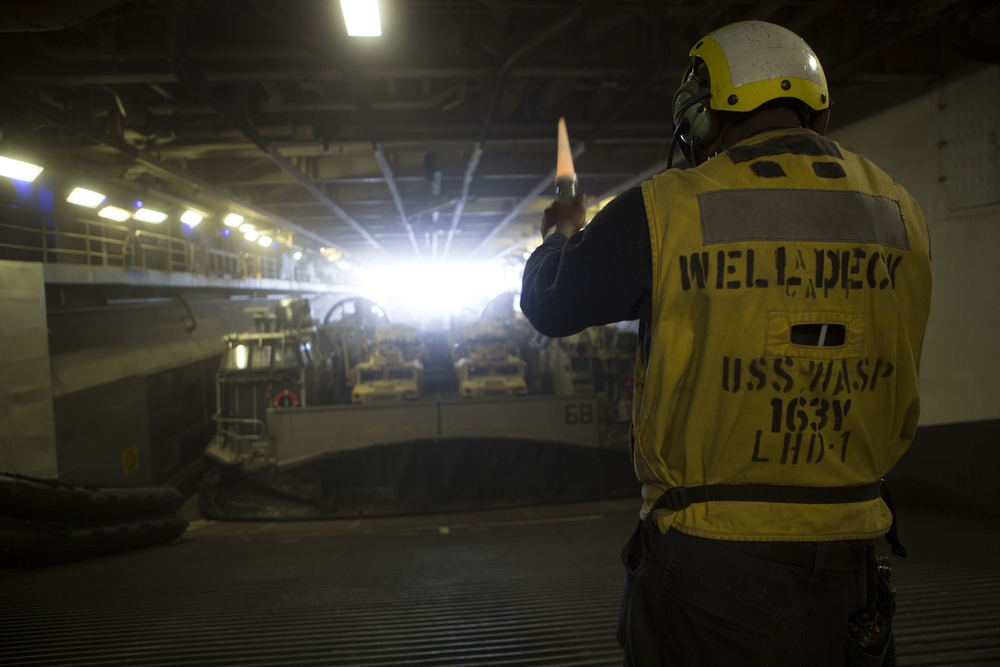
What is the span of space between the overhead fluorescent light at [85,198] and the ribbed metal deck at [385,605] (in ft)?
24.6

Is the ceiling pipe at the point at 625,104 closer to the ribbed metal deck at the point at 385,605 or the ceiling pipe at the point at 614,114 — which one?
the ceiling pipe at the point at 614,114

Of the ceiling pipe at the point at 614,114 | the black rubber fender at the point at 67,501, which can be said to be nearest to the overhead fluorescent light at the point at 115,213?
the black rubber fender at the point at 67,501

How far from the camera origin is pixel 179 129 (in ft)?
27.7

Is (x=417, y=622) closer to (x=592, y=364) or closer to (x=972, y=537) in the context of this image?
(x=972, y=537)

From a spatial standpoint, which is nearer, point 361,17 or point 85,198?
point 361,17

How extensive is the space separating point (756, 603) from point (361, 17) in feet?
17.7

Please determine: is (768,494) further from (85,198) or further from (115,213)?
(115,213)

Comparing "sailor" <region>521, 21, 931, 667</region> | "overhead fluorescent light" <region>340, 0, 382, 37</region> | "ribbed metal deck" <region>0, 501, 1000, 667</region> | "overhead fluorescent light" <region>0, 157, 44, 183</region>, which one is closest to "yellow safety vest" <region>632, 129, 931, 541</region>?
"sailor" <region>521, 21, 931, 667</region>

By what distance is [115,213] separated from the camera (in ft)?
37.0

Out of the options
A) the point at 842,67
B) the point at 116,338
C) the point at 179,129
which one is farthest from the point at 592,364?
the point at 116,338

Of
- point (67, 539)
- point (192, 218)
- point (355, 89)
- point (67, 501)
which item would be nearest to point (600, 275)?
point (67, 501)

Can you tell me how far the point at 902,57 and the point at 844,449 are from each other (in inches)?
265

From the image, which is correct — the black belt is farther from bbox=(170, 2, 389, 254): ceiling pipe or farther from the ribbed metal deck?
bbox=(170, 2, 389, 254): ceiling pipe

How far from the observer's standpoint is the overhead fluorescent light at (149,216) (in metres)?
12.0
